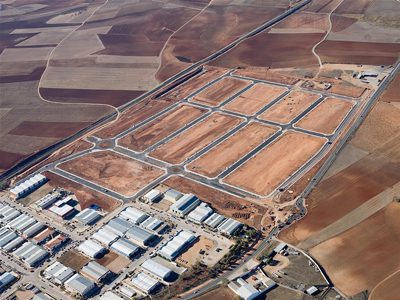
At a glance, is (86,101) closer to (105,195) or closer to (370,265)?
(105,195)

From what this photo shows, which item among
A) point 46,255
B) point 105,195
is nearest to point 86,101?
point 105,195

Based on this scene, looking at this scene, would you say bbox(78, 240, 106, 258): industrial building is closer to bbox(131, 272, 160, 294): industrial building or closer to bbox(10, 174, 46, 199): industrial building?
bbox(131, 272, 160, 294): industrial building

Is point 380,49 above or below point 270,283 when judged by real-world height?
above

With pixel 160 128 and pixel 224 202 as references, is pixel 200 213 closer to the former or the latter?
pixel 224 202

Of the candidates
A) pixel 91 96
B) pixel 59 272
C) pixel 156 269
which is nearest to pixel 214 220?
pixel 156 269

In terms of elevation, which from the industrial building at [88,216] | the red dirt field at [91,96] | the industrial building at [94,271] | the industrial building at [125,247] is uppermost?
the red dirt field at [91,96]

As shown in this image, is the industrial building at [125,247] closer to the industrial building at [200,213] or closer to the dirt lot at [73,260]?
the dirt lot at [73,260]

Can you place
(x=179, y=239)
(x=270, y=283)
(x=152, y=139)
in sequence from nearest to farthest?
(x=270, y=283), (x=179, y=239), (x=152, y=139)

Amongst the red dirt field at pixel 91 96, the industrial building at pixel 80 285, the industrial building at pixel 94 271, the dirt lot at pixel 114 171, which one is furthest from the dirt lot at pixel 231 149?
the red dirt field at pixel 91 96
